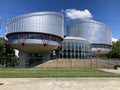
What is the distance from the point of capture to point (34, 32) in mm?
71188

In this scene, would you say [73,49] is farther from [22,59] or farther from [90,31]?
[90,31]

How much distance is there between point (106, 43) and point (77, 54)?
42103 millimetres

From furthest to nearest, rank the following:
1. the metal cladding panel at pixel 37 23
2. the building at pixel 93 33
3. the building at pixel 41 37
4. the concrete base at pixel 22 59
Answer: the building at pixel 93 33, the concrete base at pixel 22 59, the metal cladding panel at pixel 37 23, the building at pixel 41 37

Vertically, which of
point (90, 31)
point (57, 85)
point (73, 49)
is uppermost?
point (90, 31)

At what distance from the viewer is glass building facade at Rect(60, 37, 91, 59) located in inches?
3302

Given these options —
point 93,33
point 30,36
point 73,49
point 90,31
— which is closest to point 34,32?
point 30,36

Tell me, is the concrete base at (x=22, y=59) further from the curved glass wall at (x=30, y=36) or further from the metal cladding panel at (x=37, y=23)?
the metal cladding panel at (x=37, y=23)

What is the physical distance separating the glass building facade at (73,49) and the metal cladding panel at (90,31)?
97.5 feet

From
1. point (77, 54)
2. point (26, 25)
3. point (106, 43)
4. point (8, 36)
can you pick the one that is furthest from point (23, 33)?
point (106, 43)

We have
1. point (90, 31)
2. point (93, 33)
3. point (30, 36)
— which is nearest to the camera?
point (30, 36)

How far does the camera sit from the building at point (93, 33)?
11825 cm

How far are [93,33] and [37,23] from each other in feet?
176

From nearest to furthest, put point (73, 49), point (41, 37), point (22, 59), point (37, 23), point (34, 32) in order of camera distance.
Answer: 1. point (34, 32)
2. point (41, 37)
3. point (37, 23)
4. point (22, 59)
5. point (73, 49)

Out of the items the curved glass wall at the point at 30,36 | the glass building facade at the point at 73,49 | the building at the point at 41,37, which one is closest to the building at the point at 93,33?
the building at the point at 41,37
